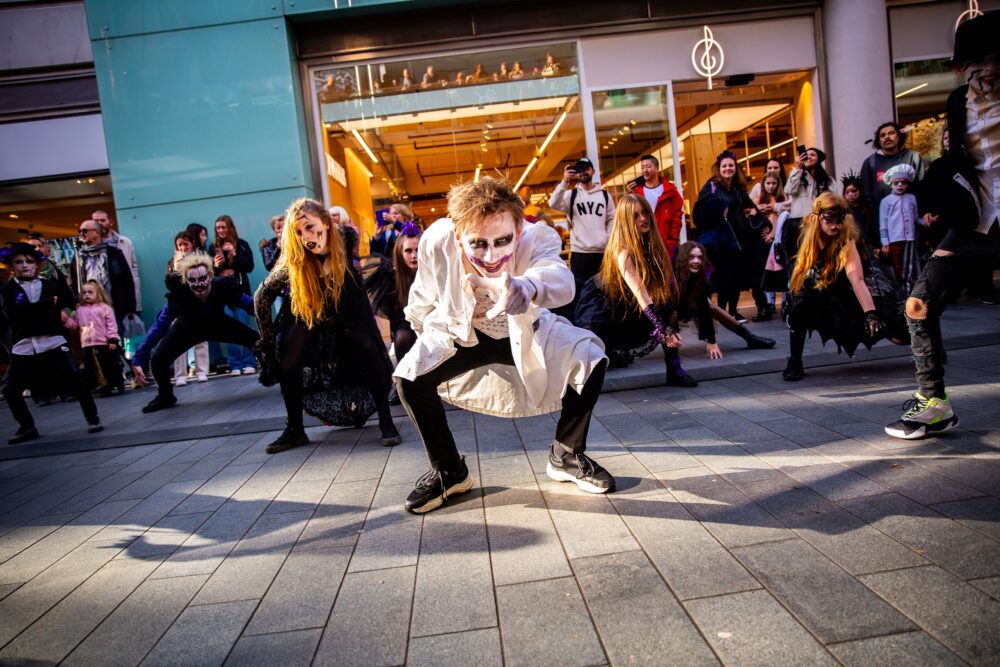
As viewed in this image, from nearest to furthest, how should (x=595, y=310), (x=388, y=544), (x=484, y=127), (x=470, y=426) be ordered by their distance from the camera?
(x=388, y=544) < (x=470, y=426) < (x=595, y=310) < (x=484, y=127)

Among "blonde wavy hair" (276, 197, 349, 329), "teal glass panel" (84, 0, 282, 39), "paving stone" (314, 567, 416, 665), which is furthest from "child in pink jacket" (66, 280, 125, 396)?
"paving stone" (314, 567, 416, 665)

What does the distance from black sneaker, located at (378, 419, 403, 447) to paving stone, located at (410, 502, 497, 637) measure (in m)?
1.57

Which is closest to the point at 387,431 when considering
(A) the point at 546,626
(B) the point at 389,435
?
(B) the point at 389,435

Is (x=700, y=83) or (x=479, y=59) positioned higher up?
(x=479, y=59)

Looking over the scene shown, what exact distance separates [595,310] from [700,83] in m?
6.46

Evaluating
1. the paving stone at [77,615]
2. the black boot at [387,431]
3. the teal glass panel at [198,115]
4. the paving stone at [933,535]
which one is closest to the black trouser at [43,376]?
the black boot at [387,431]

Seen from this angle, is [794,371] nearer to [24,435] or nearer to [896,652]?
[896,652]

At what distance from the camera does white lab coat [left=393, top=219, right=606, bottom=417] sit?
3.49 m

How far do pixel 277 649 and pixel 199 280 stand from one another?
5965mm

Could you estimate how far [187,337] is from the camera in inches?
300

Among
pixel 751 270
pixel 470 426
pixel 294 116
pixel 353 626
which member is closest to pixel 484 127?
pixel 294 116

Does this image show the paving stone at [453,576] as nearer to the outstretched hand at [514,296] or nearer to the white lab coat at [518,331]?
the white lab coat at [518,331]

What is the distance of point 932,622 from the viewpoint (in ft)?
6.82

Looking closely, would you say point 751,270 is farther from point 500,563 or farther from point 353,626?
point 353,626
